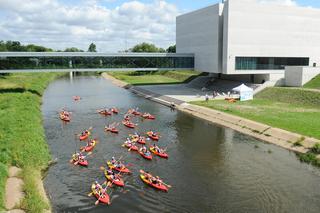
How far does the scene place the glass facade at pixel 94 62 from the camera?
63.3m

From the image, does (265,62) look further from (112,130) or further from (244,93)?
(112,130)

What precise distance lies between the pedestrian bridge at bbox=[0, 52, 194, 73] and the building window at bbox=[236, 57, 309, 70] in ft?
43.5

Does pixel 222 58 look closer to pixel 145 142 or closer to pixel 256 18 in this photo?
pixel 256 18

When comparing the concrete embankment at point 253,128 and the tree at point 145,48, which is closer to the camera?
the concrete embankment at point 253,128

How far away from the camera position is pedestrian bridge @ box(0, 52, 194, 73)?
62594 millimetres

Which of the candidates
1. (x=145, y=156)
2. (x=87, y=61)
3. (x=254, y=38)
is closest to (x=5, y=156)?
(x=145, y=156)

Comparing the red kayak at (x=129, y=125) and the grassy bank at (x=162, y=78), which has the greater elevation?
the grassy bank at (x=162, y=78)

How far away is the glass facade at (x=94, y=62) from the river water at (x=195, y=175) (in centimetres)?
2518

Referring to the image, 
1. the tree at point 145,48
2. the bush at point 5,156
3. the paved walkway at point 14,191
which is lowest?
the paved walkway at point 14,191

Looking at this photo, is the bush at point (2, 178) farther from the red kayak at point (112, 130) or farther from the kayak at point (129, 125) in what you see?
the kayak at point (129, 125)

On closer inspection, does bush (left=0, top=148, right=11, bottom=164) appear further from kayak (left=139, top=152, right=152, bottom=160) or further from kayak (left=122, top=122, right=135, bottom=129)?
kayak (left=122, top=122, right=135, bottom=129)

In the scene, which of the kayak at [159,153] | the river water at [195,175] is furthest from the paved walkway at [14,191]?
the kayak at [159,153]

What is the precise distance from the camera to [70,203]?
22.2m

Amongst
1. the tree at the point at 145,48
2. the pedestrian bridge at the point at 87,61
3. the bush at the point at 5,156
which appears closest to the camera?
the bush at the point at 5,156
